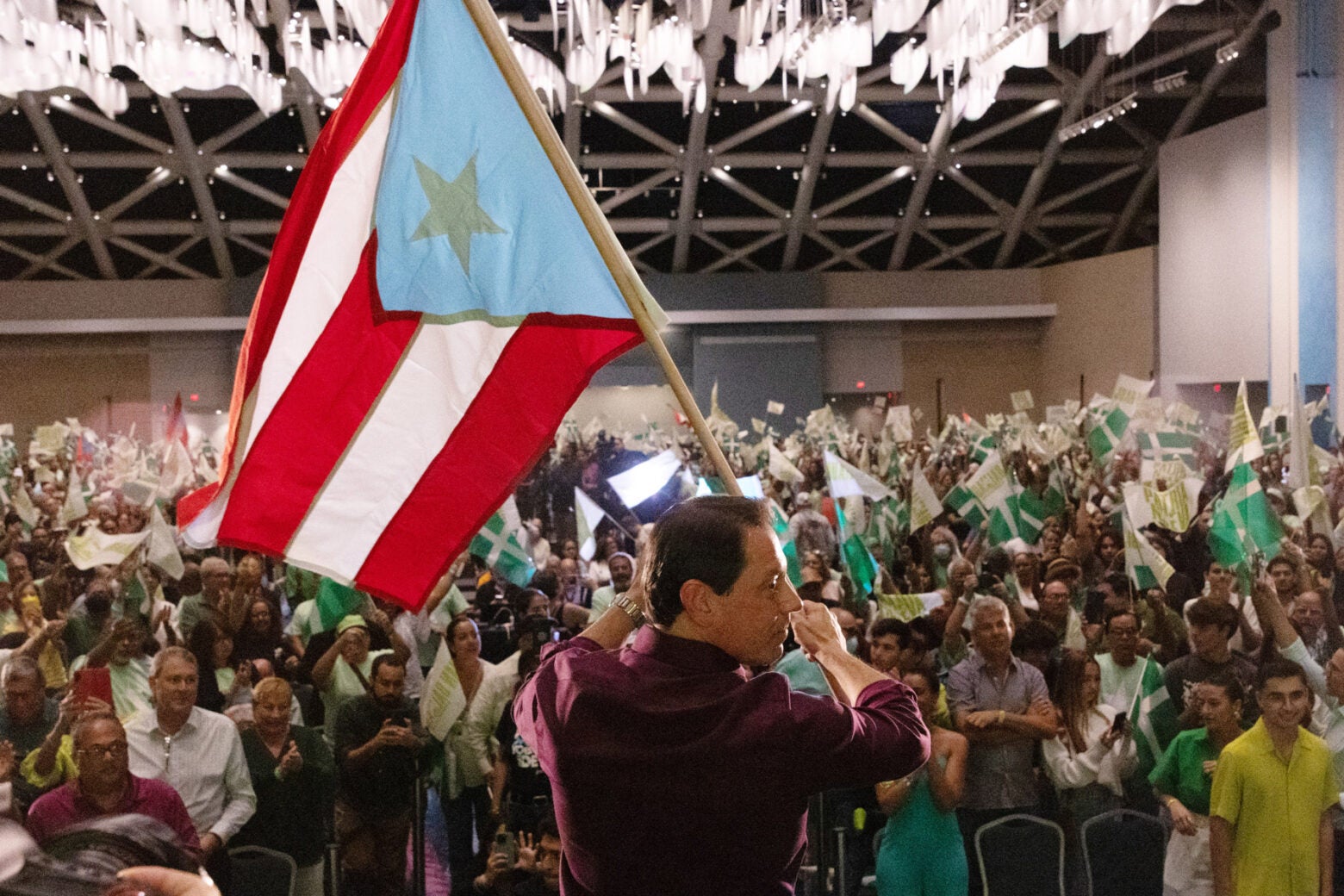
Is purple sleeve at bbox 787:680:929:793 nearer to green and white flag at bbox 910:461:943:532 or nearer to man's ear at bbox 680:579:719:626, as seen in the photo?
man's ear at bbox 680:579:719:626

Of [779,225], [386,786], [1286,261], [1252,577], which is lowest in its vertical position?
[386,786]

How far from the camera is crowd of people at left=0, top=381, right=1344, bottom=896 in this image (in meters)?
4.41

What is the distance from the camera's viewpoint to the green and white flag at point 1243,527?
21.2 feet

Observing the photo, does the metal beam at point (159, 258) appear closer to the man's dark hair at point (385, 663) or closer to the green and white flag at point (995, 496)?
the green and white flag at point (995, 496)

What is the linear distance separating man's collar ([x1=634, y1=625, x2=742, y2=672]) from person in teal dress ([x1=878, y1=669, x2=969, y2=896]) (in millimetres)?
2802

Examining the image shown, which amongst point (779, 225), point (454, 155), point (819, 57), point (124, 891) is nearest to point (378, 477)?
point (454, 155)

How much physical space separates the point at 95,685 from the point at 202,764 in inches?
23.0

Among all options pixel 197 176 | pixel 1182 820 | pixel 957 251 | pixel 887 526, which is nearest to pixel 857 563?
pixel 887 526

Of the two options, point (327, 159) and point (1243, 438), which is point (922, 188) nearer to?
point (1243, 438)

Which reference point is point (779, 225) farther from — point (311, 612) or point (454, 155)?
point (454, 155)

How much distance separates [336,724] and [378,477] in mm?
2792

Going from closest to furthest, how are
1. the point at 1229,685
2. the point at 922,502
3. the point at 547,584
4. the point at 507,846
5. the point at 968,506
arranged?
the point at 1229,685
the point at 507,846
the point at 547,584
the point at 922,502
the point at 968,506

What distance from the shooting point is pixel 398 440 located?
2.90 m

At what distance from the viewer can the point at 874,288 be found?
Result: 32.7 m
